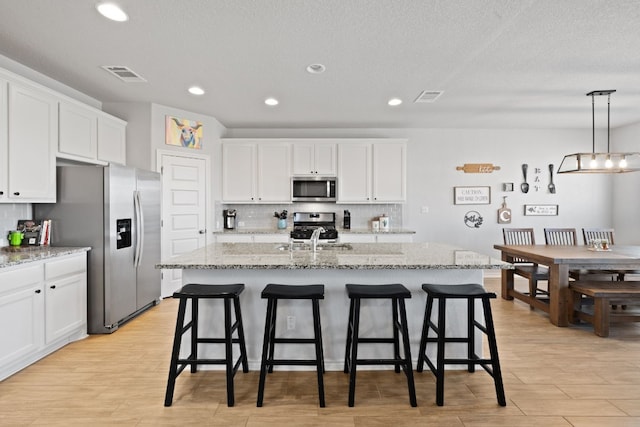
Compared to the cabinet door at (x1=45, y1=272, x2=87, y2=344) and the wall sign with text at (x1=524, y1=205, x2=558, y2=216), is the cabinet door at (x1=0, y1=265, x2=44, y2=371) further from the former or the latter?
the wall sign with text at (x1=524, y1=205, x2=558, y2=216)

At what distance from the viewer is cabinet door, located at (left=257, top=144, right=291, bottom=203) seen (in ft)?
18.0

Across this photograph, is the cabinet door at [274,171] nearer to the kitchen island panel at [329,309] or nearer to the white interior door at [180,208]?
the white interior door at [180,208]

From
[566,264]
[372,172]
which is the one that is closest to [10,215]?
[372,172]

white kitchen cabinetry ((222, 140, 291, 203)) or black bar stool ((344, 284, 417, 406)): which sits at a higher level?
white kitchen cabinetry ((222, 140, 291, 203))

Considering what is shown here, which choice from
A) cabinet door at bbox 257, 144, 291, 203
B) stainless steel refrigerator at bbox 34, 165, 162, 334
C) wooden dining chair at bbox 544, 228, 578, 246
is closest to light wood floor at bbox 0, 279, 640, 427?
stainless steel refrigerator at bbox 34, 165, 162, 334

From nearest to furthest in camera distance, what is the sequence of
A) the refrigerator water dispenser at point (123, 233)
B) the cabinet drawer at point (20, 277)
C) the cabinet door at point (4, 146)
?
the cabinet drawer at point (20, 277), the cabinet door at point (4, 146), the refrigerator water dispenser at point (123, 233)

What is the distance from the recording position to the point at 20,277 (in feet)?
8.39

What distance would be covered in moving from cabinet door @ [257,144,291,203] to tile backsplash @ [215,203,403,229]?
0.33 meters

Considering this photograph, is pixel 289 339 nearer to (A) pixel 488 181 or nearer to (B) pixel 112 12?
(B) pixel 112 12

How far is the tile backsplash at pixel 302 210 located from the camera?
19.0 ft

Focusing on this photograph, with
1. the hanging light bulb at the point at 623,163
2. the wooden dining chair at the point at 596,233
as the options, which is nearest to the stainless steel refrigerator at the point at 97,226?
the hanging light bulb at the point at 623,163

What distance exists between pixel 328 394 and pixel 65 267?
2.45 metres

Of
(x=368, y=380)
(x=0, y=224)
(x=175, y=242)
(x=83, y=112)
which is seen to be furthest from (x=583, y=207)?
(x=0, y=224)

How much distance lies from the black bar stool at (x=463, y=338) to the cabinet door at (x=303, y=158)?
11.2 ft
